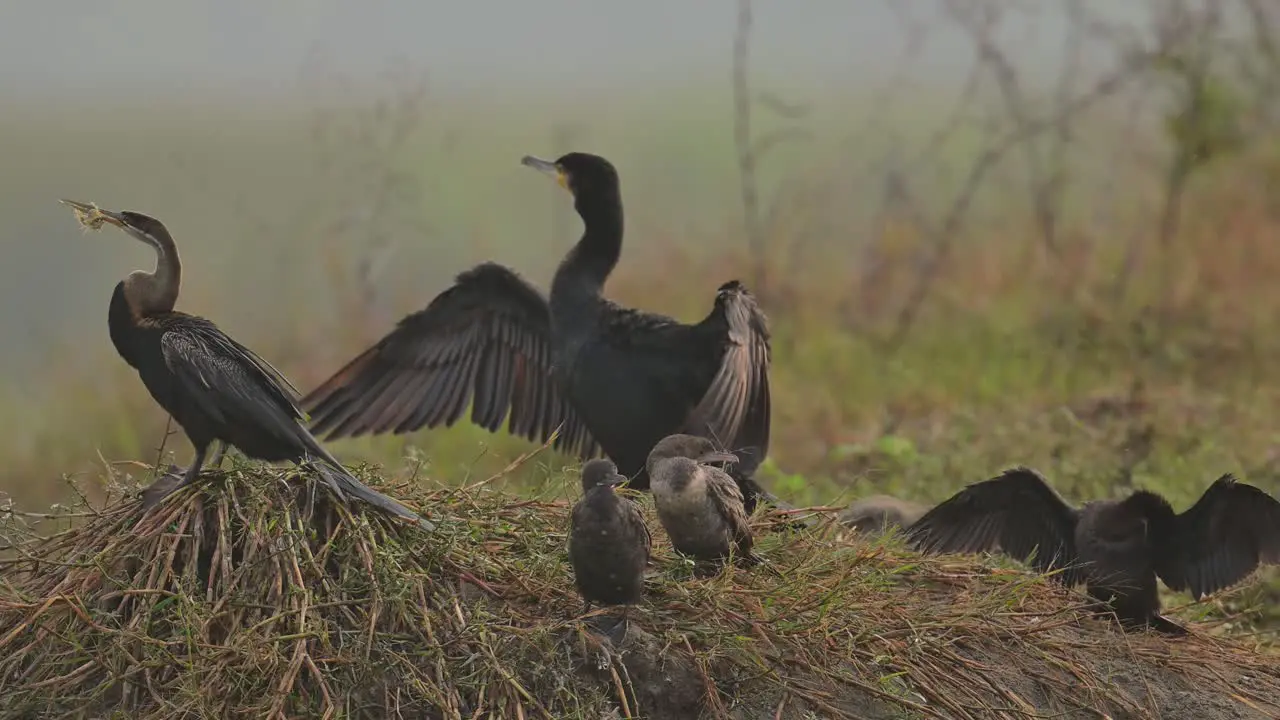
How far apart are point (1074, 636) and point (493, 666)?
2032mm

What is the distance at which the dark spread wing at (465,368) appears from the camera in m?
6.96

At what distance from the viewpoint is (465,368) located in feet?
23.4

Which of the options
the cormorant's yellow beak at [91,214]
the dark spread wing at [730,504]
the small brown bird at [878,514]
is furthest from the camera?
the small brown bird at [878,514]

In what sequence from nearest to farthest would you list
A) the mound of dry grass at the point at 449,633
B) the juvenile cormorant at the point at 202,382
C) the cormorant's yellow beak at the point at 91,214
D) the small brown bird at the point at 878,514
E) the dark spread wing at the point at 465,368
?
the mound of dry grass at the point at 449,633 < the juvenile cormorant at the point at 202,382 < the cormorant's yellow beak at the point at 91,214 < the small brown bird at the point at 878,514 < the dark spread wing at the point at 465,368

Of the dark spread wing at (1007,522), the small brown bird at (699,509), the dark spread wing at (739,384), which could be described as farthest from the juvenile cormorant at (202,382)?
the dark spread wing at (1007,522)

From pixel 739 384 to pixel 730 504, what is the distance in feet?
3.68

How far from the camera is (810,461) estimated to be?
939 centimetres

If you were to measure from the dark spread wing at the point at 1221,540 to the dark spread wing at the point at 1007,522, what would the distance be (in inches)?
14.3

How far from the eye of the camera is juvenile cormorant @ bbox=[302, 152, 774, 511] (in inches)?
243

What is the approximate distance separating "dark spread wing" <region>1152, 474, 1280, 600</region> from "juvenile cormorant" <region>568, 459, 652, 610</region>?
2.10 m

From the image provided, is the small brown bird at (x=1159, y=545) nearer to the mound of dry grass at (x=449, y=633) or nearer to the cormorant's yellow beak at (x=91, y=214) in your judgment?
the mound of dry grass at (x=449, y=633)

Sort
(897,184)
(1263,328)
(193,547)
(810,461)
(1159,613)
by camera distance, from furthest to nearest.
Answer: (897,184) → (1263,328) → (810,461) → (1159,613) → (193,547)

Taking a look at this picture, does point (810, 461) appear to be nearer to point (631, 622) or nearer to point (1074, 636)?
point (1074, 636)

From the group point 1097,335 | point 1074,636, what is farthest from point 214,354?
point 1097,335
